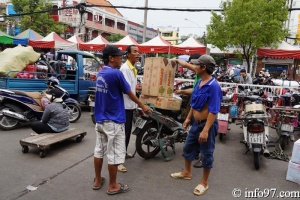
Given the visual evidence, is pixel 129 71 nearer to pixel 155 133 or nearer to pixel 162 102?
pixel 162 102

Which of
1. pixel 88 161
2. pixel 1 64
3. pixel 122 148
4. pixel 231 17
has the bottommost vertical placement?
pixel 88 161

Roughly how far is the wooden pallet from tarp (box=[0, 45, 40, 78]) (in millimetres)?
2959

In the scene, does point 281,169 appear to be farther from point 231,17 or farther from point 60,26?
point 60,26

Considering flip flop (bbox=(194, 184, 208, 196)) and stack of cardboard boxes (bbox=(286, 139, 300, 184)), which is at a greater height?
stack of cardboard boxes (bbox=(286, 139, 300, 184))

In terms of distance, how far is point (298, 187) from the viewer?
136 inches

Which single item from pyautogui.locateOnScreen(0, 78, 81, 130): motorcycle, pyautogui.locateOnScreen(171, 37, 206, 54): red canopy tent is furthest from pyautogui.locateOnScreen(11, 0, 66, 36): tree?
pyautogui.locateOnScreen(0, 78, 81, 130): motorcycle

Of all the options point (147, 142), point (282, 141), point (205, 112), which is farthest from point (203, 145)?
point (282, 141)

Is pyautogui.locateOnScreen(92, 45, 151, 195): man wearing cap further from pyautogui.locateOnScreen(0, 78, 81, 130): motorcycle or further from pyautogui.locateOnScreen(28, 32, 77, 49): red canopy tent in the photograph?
pyautogui.locateOnScreen(28, 32, 77, 49): red canopy tent

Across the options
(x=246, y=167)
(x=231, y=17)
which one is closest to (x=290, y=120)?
(x=246, y=167)

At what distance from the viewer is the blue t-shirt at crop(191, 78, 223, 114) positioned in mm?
2943

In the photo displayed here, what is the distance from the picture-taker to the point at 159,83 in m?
3.99

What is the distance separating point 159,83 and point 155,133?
834mm

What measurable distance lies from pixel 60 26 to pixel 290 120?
22355 mm

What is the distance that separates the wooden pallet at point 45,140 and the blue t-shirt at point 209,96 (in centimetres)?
246
